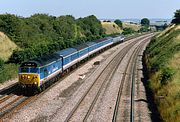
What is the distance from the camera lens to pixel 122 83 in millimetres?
36875

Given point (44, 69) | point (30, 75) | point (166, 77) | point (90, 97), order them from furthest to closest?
point (44, 69) → point (166, 77) → point (90, 97) → point (30, 75)

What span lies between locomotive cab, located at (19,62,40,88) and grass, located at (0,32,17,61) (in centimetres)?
2094

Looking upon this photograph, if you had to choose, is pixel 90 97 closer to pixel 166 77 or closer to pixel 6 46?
pixel 166 77

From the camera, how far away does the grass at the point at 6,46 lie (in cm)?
5278

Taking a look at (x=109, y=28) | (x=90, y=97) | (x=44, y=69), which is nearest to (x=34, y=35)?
(x=44, y=69)

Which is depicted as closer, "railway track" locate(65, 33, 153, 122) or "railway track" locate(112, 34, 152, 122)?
"railway track" locate(112, 34, 152, 122)

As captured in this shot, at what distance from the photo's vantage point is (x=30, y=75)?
30.0 meters

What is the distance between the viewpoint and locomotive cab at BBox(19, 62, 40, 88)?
2994cm

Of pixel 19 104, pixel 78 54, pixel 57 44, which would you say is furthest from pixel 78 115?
pixel 57 44

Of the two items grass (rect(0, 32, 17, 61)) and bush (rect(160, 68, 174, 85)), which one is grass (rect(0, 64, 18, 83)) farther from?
bush (rect(160, 68, 174, 85))

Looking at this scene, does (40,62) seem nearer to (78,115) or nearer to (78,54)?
(78,115)

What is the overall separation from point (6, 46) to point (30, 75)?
2817 centimetres

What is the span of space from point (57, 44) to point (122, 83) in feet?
88.6

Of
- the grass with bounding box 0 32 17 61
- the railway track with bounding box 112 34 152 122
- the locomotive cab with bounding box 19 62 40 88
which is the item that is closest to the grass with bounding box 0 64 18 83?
the grass with bounding box 0 32 17 61
